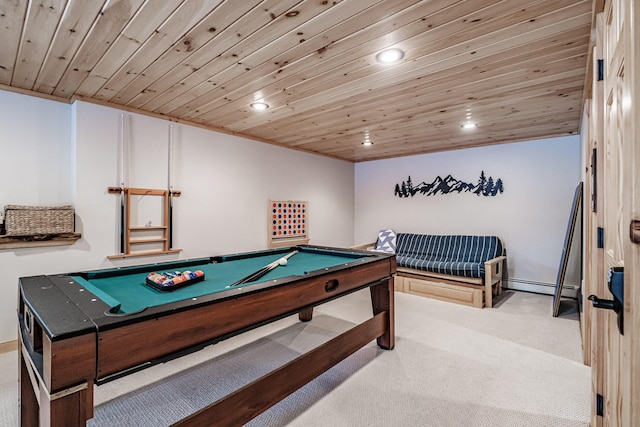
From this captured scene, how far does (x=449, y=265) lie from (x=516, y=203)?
4.92 feet

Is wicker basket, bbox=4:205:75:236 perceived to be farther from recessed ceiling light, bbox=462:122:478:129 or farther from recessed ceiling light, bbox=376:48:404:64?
recessed ceiling light, bbox=462:122:478:129

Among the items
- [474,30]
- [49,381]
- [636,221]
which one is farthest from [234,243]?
[636,221]

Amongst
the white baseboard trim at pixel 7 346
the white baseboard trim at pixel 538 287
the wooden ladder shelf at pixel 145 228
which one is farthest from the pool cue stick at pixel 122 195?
→ the white baseboard trim at pixel 538 287

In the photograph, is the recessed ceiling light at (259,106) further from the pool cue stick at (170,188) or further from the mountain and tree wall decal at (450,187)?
the mountain and tree wall decal at (450,187)

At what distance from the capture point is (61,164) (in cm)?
296

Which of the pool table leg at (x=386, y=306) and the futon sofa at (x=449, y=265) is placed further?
the futon sofa at (x=449, y=265)

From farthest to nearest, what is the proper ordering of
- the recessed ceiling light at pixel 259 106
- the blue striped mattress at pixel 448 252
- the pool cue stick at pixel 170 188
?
the blue striped mattress at pixel 448 252, the pool cue stick at pixel 170 188, the recessed ceiling light at pixel 259 106

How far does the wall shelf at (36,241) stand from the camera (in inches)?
102

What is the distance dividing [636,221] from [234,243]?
394 centimetres

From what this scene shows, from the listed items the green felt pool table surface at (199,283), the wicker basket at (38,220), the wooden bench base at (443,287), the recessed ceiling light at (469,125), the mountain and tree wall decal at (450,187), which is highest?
the recessed ceiling light at (469,125)

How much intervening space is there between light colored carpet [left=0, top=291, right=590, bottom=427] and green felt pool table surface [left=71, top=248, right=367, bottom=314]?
2.52 feet

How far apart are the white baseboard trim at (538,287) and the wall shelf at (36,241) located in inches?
216

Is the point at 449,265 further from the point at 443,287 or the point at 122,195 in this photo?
the point at 122,195

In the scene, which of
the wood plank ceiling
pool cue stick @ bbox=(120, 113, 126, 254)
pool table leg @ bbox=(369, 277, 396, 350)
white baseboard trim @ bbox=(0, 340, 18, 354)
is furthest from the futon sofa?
white baseboard trim @ bbox=(0, 340, 18, 354)
